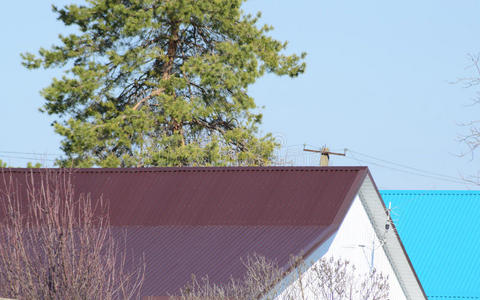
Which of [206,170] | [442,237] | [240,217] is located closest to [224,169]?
[206,170]

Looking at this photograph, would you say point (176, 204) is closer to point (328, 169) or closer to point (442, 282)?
point (328, 169)

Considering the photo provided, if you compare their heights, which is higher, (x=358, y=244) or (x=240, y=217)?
(x=240, y=217)

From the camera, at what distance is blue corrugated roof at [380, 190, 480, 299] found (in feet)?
111

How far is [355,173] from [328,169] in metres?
0.77

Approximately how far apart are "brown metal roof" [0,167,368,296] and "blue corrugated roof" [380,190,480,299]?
1132cm

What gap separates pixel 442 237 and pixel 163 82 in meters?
13.1

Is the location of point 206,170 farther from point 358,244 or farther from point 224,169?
point 358,244

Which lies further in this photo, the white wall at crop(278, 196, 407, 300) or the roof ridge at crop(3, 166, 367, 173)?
the roof ridge at crop(3, 166, 367, 173)

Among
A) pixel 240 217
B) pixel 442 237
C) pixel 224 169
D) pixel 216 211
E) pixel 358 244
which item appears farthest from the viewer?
pixel 442 237

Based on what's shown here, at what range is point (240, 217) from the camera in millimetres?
22344

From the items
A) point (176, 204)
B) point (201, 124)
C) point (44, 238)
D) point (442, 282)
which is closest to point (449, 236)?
A: point (442, 282)

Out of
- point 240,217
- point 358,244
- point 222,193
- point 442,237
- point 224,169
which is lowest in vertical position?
point 358,244

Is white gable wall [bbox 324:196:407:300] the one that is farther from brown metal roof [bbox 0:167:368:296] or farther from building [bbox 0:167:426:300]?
brown metal roof [bbox 0:167:368:296]

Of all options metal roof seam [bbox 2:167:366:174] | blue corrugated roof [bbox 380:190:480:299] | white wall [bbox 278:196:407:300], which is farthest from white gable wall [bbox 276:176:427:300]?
blue corrugated roof [bbox 380:190:480:299]
